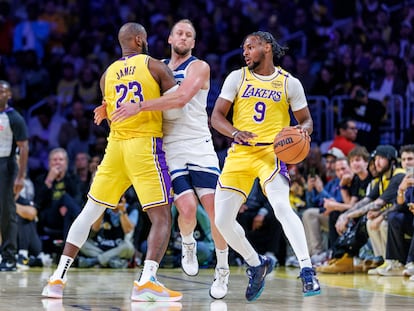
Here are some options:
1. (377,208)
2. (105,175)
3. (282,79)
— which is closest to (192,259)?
(105,175)

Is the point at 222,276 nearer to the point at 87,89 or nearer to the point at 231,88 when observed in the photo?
the point at 231,88

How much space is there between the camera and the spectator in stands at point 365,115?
1393 cm

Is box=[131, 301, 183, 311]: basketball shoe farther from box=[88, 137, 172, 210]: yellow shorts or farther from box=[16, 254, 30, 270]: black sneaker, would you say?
box=[16, 254, 30, 270]: black sneaker

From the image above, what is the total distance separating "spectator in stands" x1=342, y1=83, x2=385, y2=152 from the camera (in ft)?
45.7

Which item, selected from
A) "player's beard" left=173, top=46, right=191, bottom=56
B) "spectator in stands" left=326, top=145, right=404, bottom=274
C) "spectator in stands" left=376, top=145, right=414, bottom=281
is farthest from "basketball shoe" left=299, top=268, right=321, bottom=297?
"spectator in stands" left=326, top=145, right=404, bottom=274

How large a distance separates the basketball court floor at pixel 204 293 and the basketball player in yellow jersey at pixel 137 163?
1.07 ft

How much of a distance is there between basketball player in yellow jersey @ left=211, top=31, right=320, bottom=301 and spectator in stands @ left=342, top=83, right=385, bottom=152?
6667mm

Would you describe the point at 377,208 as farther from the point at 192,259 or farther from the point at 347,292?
the point at 192,259

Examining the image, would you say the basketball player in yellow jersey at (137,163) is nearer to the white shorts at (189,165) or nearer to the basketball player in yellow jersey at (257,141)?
Answer: the white shorts at (189,165)

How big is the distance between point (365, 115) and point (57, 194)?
493cm

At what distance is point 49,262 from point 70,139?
349 centimetres

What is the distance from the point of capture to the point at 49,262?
12.2m

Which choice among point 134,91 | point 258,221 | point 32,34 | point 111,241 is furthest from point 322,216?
point 32,34

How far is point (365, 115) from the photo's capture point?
14.1 meters
